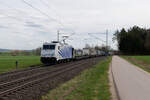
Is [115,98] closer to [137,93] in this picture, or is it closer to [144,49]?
[137,93]

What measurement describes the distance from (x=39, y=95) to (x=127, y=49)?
101 m

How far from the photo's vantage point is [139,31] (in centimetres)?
10862

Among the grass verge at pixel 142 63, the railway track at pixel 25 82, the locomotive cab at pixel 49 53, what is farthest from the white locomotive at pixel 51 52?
the grass verge at pixel 142 63

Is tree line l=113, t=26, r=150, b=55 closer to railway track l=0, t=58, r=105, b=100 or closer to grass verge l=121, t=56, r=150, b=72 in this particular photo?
grass verge l=121, t=56, r=150, b=72

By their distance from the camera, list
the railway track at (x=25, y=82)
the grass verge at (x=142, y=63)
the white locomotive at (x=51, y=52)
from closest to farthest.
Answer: the railway track at (x=25, y=82)
the grass verge at (x=142, y=63)
the white locomotive at (x=51, y=52)

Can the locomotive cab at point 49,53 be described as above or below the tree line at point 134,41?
below

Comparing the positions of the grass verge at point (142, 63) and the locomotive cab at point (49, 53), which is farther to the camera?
the locomotive cab at point (49, 53)

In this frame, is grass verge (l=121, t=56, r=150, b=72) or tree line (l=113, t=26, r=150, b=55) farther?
tree line (l=113, t=26, r=150, b=55)

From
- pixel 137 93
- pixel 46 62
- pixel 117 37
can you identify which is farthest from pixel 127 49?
pixel 137 93

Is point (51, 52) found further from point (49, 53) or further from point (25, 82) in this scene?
point (25, 82)

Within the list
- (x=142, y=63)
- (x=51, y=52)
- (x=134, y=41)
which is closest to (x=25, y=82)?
(x=51, y=52)

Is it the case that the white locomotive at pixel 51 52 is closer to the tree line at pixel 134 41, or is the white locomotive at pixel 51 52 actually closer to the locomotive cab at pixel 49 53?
the locomotive cab at pixel 49 53

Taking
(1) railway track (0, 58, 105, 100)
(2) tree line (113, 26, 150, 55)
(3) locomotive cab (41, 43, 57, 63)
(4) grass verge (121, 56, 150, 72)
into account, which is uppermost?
(2) tree line (113, 26, 150, 55)

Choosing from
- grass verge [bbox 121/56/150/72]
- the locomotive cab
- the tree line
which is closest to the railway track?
the locomotive cab
